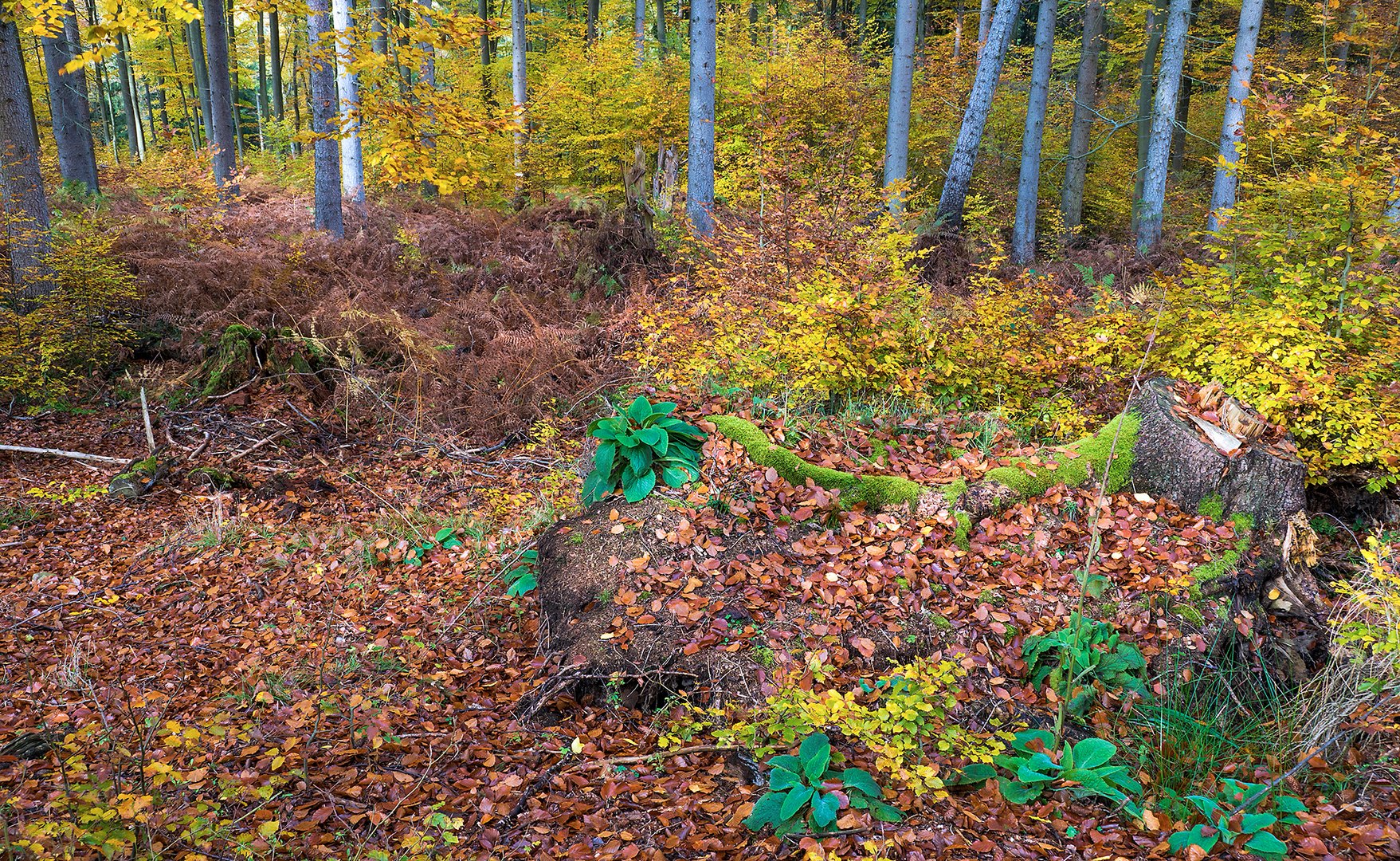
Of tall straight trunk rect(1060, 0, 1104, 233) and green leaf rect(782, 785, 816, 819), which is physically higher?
tall straight trunk rect(1060, 0, 1104, 233)

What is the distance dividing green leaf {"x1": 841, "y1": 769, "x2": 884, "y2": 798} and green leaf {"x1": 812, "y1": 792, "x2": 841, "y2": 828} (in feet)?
0.25

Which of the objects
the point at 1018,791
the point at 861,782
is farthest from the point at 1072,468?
the point at 861,782

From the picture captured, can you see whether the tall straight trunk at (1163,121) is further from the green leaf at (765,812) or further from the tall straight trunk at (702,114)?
the green leaf at (765,812)

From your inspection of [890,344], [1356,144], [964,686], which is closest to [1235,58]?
[1356,144]

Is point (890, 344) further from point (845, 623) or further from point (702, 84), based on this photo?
point (702, 84)

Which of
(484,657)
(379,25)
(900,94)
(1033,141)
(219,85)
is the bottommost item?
(484,657)

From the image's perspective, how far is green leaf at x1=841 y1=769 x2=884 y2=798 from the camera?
2.65 metres

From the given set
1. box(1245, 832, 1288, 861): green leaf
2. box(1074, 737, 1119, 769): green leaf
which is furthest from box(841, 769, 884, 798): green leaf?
box(1245, 832, 1288, 861): green leaf

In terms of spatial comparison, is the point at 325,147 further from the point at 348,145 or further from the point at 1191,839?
the point at 1191,839

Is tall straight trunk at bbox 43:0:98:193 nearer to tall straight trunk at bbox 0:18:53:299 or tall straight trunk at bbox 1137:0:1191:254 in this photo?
tall straight trunk at bbox 0:18:53:299

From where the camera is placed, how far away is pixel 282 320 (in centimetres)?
791

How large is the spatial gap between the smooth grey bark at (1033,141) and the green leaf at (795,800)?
1096 centimetres

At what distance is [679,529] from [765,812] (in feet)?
5.22

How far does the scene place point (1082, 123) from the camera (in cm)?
1391
